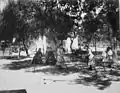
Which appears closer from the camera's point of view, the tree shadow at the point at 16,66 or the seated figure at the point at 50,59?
the tree shadow at the point at 16,66

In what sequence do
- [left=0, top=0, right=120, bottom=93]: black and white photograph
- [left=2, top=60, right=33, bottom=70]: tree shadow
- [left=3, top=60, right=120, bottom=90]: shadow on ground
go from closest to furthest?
[left=0, top=0, right=120, bottom=93]: black and white photograph, [left=3, top=60, right=120, bottom=90]: shadow on ground, [left=2, top=60, right=33, bottom=70]: tree shadow

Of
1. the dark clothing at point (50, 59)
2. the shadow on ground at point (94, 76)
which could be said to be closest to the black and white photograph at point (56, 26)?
the shadow on ground at point (94, 76)

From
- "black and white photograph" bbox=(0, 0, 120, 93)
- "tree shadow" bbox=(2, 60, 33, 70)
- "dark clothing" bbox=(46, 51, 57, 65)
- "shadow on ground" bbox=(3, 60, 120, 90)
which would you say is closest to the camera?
"black and white photograph" bbox=(0, 0, 120, 93)

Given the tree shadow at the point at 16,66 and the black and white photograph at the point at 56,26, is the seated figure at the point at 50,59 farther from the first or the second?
the black and white photograph at the point at 56,26

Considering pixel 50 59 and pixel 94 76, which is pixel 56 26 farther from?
pixel 50 59

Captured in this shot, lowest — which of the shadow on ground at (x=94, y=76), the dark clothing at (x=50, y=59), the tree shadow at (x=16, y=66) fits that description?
the shadow on ground at (x=94, y=76)

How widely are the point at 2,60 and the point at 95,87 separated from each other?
8240 millimetres

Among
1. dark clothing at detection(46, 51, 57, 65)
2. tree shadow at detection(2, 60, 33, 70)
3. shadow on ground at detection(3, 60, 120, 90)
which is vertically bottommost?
shadow on ground at detection(3, 60, 120, 90)

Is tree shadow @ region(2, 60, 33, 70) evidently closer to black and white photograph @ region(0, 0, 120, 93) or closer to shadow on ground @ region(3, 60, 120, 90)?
shadow on ground @ region(3, 60, 120, 90)

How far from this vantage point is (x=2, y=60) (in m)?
13.6

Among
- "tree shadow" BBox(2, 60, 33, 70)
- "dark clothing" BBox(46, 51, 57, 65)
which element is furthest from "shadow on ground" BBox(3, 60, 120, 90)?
"dark clothing" BBox(46, 51, 57, 65)

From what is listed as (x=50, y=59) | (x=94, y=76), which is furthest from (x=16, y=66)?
(x=94, y=76)

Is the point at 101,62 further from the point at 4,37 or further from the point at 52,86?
the point at 4,37

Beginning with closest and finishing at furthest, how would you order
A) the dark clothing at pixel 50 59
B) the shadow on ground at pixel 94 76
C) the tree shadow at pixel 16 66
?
the shadow on ground at pixel 94 76, the tree shadow at pixel 16 66, the dark clothing at pixel 50 59
